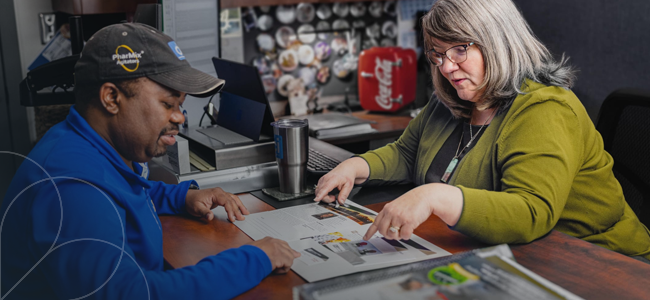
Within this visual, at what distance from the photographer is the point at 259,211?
1356mm

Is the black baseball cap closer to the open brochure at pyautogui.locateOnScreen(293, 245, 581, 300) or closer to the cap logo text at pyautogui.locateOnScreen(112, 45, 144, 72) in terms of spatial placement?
the cap logo text at pyautogui.locateOnScreen(112, 45, 144, 72)

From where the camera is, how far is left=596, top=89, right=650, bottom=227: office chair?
1602 mm

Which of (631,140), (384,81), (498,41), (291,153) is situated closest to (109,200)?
(291,153)

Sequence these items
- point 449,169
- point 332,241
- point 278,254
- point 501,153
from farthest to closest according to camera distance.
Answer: point 449,169 < point 501,153 < point 332,241 < point 278,254

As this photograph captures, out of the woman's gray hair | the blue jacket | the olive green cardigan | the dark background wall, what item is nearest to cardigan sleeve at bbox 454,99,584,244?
the olive green cardigan

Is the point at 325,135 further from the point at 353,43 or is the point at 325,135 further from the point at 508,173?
the point at 508,173

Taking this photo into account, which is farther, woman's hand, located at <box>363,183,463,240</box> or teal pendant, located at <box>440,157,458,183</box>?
teal pendant, located at <box>440,157,458,183</box>

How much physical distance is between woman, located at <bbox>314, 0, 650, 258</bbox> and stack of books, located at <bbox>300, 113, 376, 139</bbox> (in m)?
0.82

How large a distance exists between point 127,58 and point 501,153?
82 cm

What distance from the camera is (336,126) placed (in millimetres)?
2420

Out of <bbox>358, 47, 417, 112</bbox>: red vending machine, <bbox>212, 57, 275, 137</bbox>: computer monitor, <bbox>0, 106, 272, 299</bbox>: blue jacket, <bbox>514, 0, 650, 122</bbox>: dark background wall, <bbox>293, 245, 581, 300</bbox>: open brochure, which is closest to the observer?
<bbox>293, 245, 581, 300</bbox>: open brochure

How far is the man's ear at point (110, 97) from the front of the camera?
2.92 feet

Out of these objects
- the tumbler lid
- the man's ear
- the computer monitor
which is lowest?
the tumbler lid

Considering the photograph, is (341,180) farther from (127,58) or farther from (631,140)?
(631,140)
